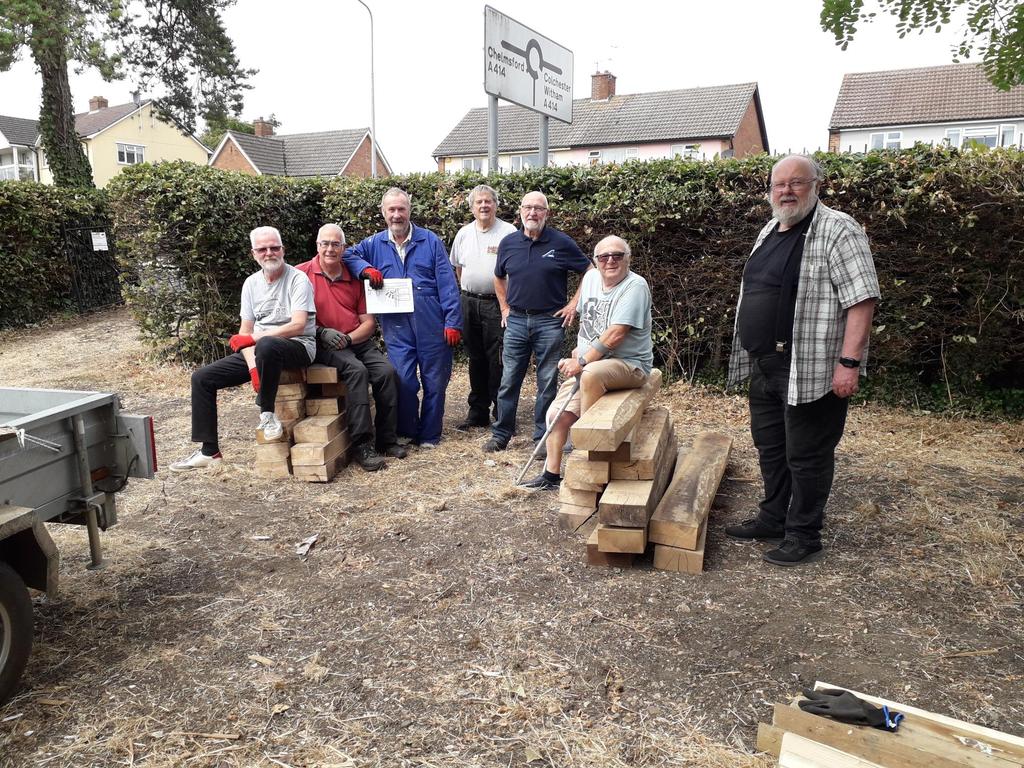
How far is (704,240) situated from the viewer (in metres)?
7.07

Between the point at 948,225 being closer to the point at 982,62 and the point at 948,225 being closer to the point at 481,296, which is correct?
the point at 982,62

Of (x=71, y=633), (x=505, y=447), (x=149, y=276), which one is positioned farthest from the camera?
(x=149, y=276)

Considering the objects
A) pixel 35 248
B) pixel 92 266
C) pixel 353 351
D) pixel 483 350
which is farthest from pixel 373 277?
pixel 92 266

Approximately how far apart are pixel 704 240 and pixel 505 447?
9.44 feet

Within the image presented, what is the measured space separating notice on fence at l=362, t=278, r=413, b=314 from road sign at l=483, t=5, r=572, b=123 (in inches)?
119

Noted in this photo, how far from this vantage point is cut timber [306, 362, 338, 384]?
217 inches

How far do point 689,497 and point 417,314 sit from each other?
2881 millimetres

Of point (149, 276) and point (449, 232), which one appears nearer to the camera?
point (449, 232)

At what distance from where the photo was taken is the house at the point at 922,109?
2992 centimetres

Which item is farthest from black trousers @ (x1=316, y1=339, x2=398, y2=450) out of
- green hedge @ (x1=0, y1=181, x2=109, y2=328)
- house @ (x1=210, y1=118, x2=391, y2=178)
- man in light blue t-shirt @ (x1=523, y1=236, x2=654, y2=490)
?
house @ (x1=210, y1=118, x2=391, y2=178)

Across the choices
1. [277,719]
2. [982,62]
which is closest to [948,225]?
[982,62]

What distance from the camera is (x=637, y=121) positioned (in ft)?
119

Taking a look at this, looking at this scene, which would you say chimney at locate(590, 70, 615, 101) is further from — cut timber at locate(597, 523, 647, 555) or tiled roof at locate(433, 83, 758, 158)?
cut timber at locate(597, 523, 647, 555)

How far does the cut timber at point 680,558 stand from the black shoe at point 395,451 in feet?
8.56
